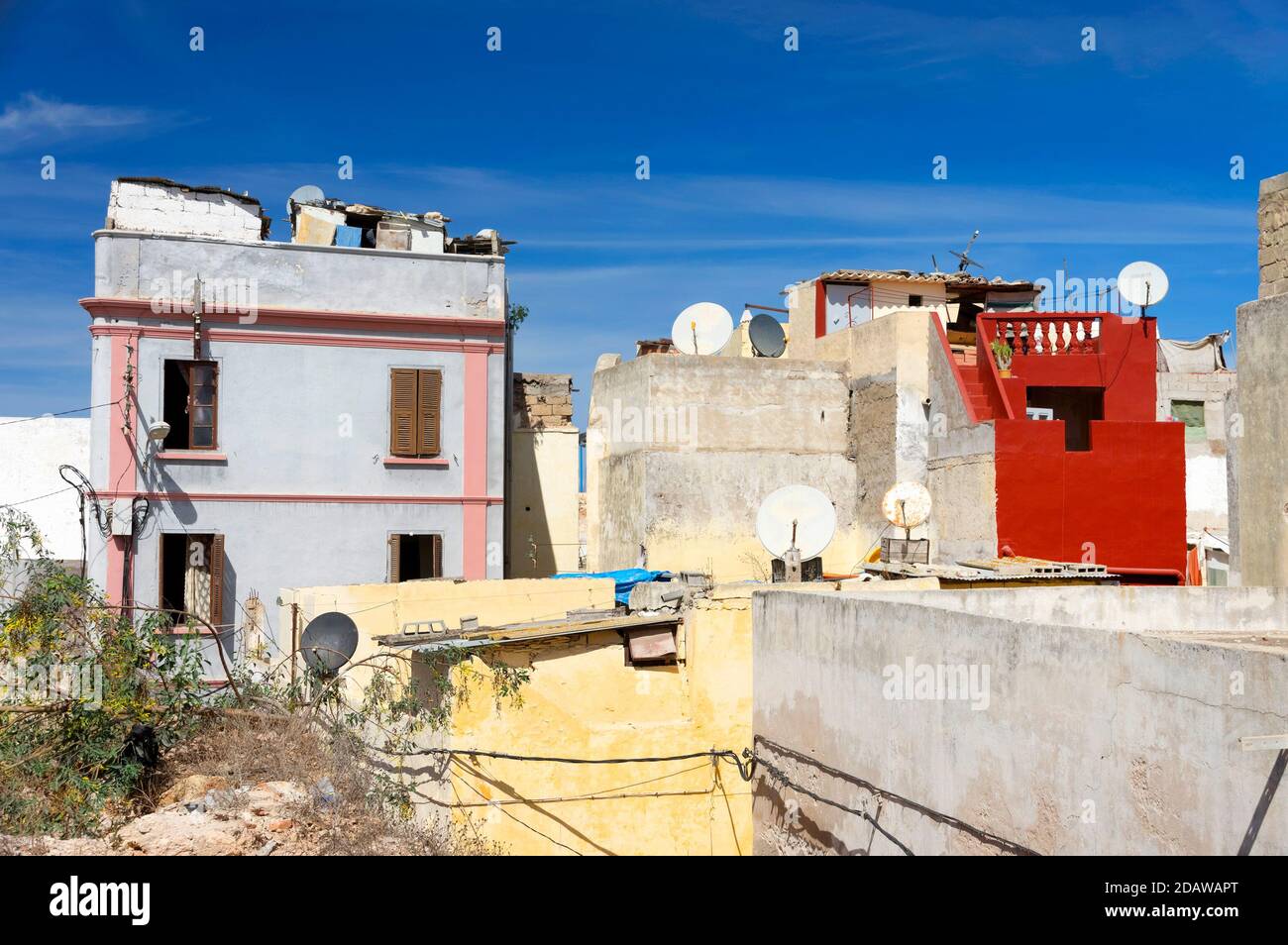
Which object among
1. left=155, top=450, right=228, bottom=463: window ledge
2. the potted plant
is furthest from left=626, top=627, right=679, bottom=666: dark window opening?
left=155, top=450, right=228, bottom=463: window ledge

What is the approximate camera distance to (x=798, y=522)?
1541cm

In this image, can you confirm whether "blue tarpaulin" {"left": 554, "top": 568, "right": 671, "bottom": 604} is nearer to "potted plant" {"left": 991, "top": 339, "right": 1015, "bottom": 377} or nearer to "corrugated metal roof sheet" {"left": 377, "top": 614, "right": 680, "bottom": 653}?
"corrugated metal roof sheet" {"left": 377, "top": 614, "right": 680, "bottom": 653}

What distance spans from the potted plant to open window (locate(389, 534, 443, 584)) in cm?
965

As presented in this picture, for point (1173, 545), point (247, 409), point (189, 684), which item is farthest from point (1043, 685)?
point (247, 409)

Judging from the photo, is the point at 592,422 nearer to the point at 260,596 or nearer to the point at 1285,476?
the point at 260,596

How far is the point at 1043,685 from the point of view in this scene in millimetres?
7605

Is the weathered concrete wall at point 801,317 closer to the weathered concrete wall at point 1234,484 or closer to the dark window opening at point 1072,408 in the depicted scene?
the dark window opening at point 1072,408

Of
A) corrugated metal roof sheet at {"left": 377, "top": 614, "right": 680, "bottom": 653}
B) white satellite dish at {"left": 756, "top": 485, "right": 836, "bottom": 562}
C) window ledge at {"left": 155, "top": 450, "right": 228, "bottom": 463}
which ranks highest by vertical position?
window ledge at {"left": 155, "top": 450, "right": 228, "bottom": 463}

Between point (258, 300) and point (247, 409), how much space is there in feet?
5.95

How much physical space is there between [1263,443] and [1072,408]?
9395mm

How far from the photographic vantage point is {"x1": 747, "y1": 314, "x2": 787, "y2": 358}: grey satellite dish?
22844 mm

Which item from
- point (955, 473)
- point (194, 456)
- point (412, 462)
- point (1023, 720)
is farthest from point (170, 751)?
point (955, 473)

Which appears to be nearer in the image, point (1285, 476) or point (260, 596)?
point (1285, 476)
